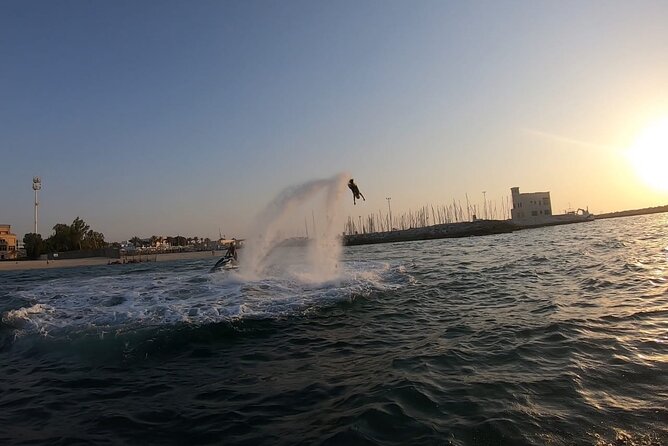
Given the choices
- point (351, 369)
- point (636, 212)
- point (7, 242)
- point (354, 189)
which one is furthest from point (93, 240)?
point (636, 212)

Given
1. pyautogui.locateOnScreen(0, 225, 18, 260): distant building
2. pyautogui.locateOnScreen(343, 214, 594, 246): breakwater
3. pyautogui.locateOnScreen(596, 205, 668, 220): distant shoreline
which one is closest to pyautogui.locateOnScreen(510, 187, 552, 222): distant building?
pyautogui.locateOnScreen(343, 214, 594, 246): breakwater

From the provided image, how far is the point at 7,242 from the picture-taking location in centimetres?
12725

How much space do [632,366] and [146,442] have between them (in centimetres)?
732

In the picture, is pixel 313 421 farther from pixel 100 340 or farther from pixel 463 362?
pixel 100 340

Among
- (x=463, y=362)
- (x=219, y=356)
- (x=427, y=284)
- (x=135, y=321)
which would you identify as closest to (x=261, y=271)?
(x=427, y=284)

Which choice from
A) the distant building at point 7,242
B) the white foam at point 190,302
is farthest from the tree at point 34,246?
the white foam at point 190,302

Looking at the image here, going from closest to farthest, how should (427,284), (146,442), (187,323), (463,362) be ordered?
(146,442)
(463,362)
(187,323)
(427,284)

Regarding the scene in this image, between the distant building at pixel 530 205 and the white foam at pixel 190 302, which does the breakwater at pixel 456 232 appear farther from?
the white foam at pixel 190 302

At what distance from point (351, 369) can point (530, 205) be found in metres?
145

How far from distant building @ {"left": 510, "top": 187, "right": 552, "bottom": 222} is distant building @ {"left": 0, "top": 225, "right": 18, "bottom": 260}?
493 ft

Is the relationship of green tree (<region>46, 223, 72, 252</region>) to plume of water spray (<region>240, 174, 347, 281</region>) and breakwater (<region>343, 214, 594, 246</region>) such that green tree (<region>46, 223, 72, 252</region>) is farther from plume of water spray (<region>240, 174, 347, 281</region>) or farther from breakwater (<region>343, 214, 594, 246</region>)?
plume of water spray (<region>240, 174, 347, 281</region>)

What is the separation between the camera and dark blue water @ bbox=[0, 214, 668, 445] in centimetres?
530

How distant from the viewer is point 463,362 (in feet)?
24.9

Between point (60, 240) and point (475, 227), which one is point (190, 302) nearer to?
point (60, 240)
